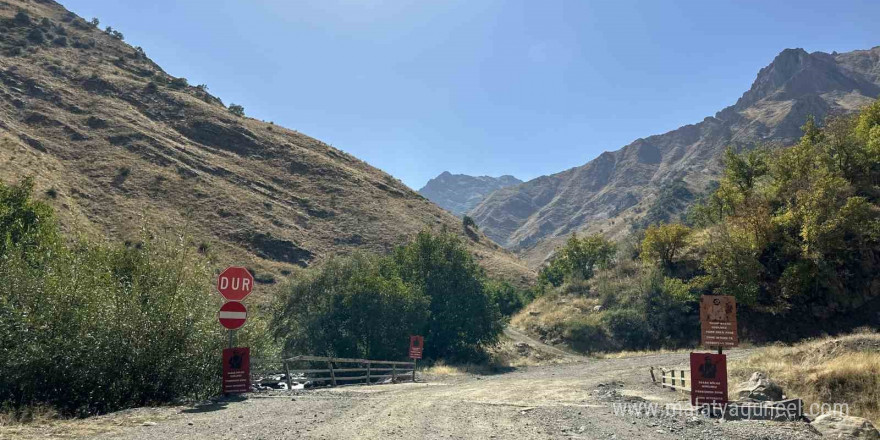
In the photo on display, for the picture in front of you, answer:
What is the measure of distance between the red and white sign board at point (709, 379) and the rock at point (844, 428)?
2.06 meters

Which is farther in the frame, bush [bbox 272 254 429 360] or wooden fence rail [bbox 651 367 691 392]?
bush [bbox 272 254 429 360]

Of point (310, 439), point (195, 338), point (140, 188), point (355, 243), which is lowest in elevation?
point (310, 439)

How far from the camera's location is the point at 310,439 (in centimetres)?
813

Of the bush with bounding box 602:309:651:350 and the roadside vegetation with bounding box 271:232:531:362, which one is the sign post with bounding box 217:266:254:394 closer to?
the roadside vegetation with bounding box 271:232:531:362

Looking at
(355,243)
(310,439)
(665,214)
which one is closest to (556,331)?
(355,243)

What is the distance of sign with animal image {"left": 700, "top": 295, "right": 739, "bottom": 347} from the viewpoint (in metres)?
12.1

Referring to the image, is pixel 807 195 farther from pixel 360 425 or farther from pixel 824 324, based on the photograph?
pixel 360 425

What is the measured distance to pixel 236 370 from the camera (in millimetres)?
13375

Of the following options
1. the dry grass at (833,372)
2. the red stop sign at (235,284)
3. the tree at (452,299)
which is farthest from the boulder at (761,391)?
the tree at (452,299)

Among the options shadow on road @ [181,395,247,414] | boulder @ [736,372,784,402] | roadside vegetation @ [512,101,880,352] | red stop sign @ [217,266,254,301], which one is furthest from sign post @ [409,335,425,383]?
roadside vegetation @ [512,101,880,352]

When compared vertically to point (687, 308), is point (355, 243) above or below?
above

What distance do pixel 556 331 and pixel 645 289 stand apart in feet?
27.7

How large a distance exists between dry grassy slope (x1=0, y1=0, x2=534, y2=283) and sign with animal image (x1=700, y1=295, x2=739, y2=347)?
30449mm

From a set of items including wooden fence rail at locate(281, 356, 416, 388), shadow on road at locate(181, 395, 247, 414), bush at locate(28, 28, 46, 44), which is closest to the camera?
shadow on road at locate(181, 395, 247, 414)
